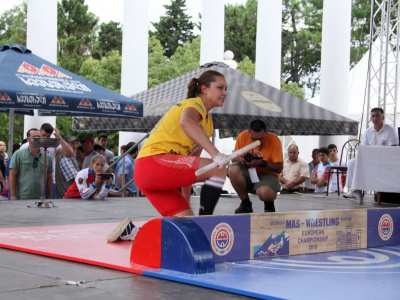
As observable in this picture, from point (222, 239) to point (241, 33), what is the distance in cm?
5349

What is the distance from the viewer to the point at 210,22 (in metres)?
20.1

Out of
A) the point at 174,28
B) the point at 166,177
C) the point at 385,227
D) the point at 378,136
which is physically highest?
the point at 174,28

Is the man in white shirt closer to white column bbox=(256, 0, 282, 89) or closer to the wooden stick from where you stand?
white column bbox=(256, 0, 282, 89)

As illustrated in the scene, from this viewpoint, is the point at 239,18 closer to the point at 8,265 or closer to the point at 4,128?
the point at 4,128

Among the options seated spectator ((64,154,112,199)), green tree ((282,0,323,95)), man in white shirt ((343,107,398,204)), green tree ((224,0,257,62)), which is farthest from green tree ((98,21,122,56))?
seated spectator ((64,154,112,199))

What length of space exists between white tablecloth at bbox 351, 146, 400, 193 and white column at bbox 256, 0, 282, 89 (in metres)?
8.16

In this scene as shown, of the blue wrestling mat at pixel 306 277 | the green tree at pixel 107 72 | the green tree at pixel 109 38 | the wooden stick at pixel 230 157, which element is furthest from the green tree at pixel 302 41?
the wooden stick at pixel 230 157

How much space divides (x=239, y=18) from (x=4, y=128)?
25153 millimetres

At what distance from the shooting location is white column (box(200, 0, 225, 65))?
2002cm

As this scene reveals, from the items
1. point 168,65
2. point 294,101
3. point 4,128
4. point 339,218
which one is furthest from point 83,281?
point 168,65

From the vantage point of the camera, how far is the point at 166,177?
4.89 meters

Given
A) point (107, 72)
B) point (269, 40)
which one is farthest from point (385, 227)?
point (107, 72)

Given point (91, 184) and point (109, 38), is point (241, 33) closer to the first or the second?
point (109, 38)

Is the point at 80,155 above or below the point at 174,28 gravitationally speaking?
below
